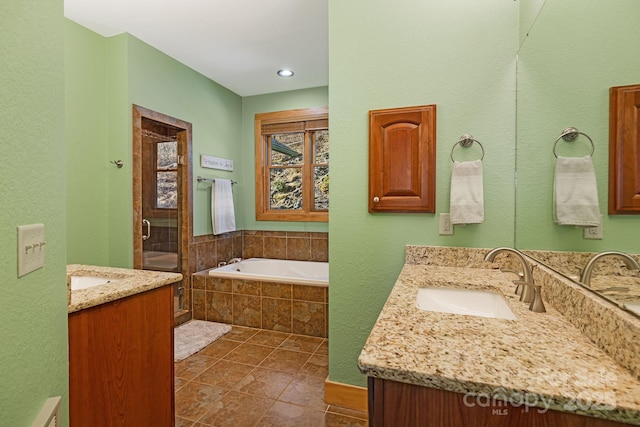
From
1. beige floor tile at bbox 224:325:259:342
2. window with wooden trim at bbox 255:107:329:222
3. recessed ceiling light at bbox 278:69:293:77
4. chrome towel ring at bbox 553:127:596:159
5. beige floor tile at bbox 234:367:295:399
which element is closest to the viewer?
chrome towel ring at bbox 553:127:596:159

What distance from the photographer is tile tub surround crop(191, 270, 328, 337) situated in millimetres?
2922

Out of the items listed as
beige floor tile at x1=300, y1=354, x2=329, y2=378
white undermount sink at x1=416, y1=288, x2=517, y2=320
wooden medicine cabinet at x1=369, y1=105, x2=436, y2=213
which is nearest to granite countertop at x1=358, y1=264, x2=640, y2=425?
white undermount sink at x1=416, y1=288, x2=517, y2=320

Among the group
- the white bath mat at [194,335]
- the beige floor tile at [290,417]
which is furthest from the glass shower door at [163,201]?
the beige floor tile at [290,417]

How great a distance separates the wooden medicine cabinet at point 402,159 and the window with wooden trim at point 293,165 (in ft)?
6.62

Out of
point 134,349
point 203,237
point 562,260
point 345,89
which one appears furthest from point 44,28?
point 203,237

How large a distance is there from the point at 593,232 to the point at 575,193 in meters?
0.19

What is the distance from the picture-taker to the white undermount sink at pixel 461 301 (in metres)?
1.31

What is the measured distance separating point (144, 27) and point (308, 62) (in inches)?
57.5

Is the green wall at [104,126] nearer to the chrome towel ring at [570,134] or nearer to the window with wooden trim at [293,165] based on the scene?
the window with wooden trim at [293,165]

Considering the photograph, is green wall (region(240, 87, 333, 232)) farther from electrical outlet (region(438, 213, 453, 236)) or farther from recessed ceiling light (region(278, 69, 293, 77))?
electrical outlet (region(438, 213, 453, 236))

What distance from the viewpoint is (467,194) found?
168 centimetres

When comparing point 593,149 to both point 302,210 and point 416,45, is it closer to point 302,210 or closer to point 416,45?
point 416,45

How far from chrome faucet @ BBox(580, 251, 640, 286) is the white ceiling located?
89.3 inches

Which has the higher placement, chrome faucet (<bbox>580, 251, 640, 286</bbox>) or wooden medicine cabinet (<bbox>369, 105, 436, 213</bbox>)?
wooden medicine cabinet (<bbox>369, 105, 436, 213</bbox>)
